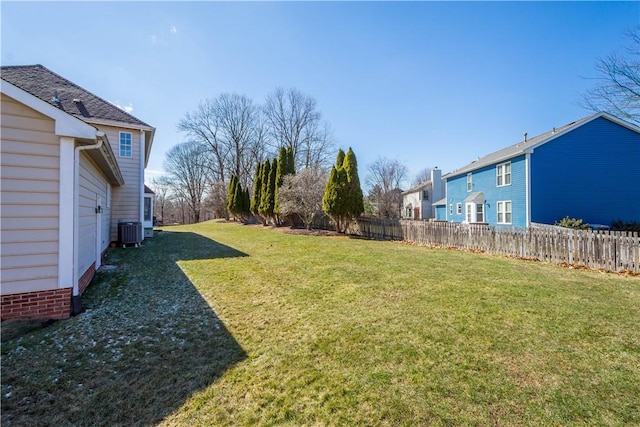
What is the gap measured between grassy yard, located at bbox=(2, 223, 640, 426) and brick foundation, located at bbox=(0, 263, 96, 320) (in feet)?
0.98

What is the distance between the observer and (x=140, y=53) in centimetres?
900

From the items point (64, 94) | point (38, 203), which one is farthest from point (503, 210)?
point (64, 94)

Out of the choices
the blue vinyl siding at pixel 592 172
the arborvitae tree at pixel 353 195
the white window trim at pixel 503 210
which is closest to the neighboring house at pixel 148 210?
the arborvitae tree at pixel 353 195

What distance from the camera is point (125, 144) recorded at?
40.3 ft

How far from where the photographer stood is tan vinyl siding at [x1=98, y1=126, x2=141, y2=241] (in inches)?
477

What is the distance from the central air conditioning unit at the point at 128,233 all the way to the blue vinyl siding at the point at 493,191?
19.8 metres

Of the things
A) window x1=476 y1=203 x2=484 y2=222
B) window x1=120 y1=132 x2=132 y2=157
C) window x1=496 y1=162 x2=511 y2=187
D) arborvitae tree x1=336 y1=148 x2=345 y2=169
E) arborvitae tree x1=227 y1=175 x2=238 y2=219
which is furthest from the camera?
arborvitae tree x1=227 y1=175 x2=238 y2=219

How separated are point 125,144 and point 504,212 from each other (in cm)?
2152

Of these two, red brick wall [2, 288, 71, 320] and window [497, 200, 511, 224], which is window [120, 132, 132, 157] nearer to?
red brick wall [2, 288, 71, 320]

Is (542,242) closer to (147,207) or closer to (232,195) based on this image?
(147,207)

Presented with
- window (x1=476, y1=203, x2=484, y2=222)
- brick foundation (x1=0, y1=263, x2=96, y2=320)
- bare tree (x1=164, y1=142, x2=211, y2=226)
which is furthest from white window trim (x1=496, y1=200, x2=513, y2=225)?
bare tree (x1=164, y1=142, x2=211, y2=226)

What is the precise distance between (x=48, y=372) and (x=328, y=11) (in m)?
11.7

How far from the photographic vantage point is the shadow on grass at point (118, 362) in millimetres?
2299

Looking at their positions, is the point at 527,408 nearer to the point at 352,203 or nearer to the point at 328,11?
the point at 328,11
